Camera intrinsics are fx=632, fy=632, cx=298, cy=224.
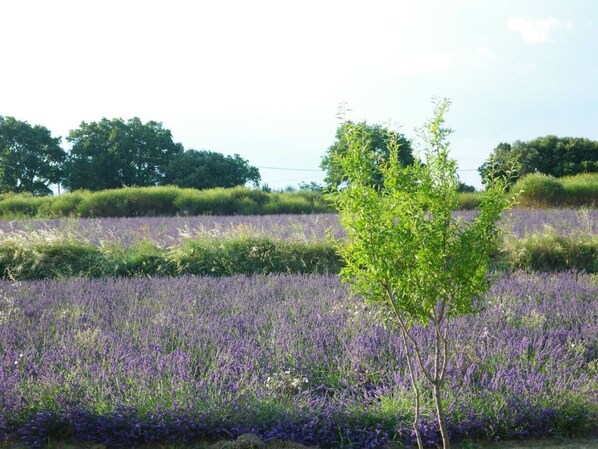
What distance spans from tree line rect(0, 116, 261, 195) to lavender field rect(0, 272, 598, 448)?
1122 inches

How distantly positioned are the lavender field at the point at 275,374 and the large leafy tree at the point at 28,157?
34320 mm

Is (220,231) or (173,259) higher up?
(220,231)

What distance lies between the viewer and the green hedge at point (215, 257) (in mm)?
10102

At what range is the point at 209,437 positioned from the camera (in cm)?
377

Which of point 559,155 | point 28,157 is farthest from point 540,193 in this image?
point 28,157

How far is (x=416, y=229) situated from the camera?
312cm

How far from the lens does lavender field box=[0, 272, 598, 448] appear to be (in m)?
3.72

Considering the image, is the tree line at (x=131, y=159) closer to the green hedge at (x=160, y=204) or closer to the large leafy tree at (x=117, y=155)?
the large leafy tree at (x=117, y=155)

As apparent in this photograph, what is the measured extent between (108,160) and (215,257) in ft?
89.2

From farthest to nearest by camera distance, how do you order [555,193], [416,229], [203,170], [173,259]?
[203,170]
[555,193]
[173,259]
[416,229]

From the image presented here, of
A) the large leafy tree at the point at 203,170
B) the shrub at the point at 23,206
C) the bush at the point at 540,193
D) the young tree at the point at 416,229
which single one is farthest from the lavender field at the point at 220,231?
the large leafy tree at the point at 203,170

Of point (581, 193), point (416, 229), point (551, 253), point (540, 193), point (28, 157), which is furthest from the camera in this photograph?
point (28, 157)

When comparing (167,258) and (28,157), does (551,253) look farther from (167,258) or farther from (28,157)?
(28,157)

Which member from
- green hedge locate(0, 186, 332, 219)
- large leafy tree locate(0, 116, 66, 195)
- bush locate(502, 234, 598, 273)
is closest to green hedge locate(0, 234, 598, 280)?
bush locate(502, 234, 598, 273)
